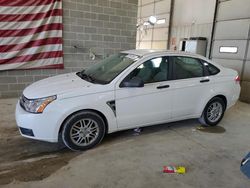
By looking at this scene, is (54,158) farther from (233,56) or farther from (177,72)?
(233,56)

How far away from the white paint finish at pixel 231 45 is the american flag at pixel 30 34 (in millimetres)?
5075

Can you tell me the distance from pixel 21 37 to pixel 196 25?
6.15 metres

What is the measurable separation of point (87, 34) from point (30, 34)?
146 centimetres

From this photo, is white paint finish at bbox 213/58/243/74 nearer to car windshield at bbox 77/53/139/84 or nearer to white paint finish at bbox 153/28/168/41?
white paint finish at bbox 153/28/168/41

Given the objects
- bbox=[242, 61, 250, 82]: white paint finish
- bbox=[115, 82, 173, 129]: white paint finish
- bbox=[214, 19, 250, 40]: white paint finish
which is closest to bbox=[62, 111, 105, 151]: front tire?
bbox=[115, 82, 173, 129]: white paint finish

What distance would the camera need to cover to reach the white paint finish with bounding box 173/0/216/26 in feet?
24.6

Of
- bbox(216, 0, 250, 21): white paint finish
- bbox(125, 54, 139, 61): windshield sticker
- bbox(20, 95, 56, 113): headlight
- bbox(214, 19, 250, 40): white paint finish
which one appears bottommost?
bbox(20, 95, 56, 113): headlight

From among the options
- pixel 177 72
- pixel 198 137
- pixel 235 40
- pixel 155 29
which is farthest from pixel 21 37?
pixel 155 29

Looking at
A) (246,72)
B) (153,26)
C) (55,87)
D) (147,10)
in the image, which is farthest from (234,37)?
(55,87)

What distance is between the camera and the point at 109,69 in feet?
11.0

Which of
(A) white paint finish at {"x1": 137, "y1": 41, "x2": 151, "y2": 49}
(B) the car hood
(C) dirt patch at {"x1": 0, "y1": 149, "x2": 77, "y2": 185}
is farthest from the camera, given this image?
(A) white paint finish at {"x1": 137, "y1": 41, "x2": 151, "y2": 49}

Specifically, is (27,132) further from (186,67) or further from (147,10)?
(147,10)

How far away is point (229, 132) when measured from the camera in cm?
380

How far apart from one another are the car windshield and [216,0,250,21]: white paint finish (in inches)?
185
